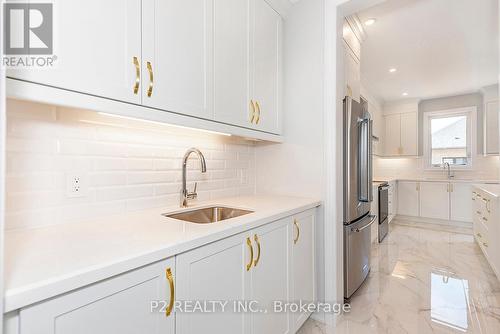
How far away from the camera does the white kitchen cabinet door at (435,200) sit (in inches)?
185

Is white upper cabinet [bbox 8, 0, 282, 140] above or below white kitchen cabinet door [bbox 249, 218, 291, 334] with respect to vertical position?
above

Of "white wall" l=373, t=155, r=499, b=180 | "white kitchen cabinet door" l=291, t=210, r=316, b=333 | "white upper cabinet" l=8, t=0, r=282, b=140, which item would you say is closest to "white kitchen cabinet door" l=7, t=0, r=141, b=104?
"white upper cabinet" l=8, t=0, r=282, b=140

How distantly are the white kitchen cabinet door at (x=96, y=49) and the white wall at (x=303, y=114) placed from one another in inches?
48.9

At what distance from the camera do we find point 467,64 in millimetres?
3539

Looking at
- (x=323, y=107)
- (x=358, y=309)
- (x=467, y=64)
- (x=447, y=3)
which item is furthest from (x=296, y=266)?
(x=467, y=64)

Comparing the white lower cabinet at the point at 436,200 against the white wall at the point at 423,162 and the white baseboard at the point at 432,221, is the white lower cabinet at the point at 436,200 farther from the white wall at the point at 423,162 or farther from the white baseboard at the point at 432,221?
the white wall at the point at 423,162

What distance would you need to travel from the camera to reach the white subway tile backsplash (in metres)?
0.94

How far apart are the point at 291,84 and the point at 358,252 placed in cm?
156

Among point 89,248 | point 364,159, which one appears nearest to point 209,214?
point 89,248

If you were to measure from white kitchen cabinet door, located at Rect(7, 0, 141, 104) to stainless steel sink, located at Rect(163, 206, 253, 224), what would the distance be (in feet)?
2.45

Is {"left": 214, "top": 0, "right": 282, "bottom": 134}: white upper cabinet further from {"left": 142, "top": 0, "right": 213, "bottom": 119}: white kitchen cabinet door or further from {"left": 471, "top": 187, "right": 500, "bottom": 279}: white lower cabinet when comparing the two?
{"left": 471, "top": 187, "right": 500, "bottom": 279}: white lower cabinet

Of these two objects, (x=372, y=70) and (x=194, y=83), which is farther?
(x=372, y=70)

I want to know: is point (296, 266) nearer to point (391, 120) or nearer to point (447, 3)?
point (447, 3)

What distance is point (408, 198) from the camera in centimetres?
511
